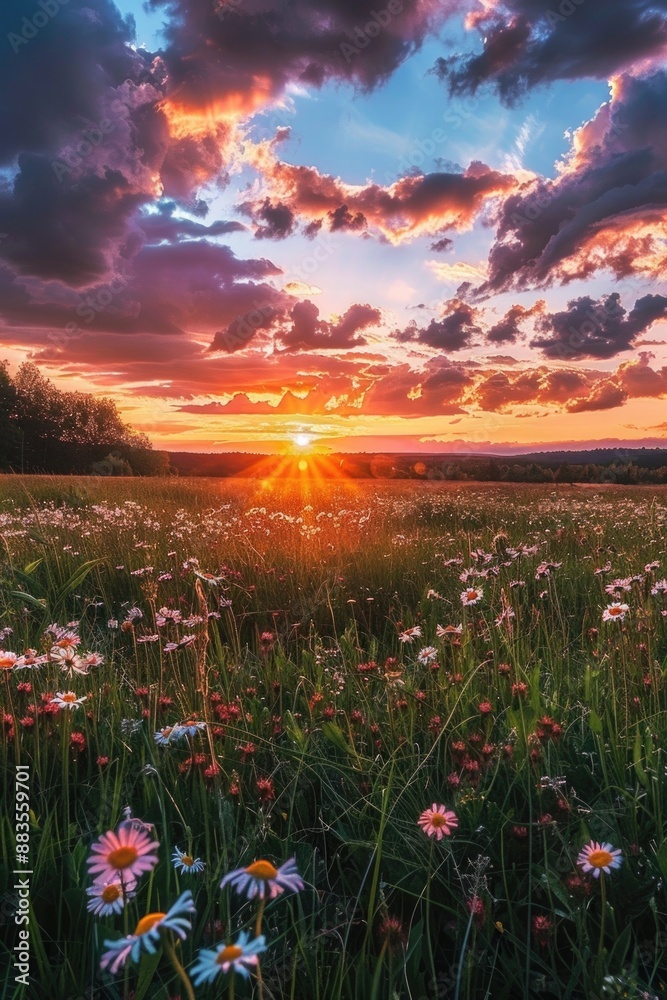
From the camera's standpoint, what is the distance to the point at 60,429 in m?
62.5

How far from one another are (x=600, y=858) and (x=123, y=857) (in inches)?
37.5

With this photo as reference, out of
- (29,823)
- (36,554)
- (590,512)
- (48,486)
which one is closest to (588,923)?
(29,823)

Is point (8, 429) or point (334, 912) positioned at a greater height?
point (8, 429)

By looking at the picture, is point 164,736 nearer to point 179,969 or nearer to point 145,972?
point 145,972

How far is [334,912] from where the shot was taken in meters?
1.72

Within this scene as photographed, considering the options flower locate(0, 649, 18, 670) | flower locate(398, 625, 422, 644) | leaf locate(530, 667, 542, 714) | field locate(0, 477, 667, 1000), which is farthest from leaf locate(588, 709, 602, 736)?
flower locate(0, 649, 18, 670)

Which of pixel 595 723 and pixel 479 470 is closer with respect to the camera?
pixel 595 723

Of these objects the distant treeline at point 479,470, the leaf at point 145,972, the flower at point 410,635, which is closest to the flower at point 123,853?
the leaf at point 145,972

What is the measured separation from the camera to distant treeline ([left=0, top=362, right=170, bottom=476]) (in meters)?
Result: 55.3

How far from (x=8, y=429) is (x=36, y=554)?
171 ft

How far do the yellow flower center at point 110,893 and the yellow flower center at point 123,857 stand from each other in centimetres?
26

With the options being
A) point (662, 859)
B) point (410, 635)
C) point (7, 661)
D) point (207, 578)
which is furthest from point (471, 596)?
point (7, 661)

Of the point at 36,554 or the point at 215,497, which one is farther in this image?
the point at 215,497

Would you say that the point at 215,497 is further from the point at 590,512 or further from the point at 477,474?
the point at 477,474
